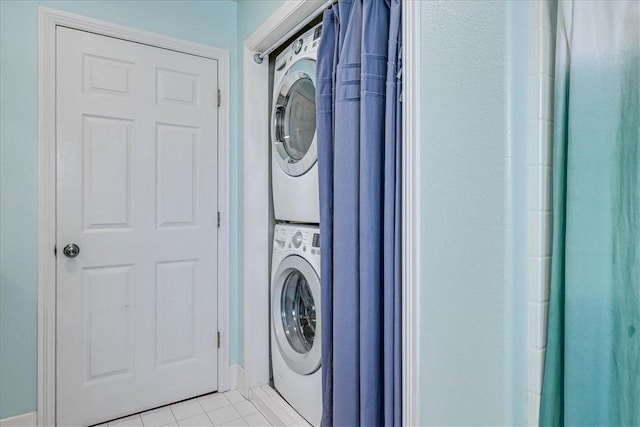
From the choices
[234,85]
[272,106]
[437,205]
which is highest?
[234,85]

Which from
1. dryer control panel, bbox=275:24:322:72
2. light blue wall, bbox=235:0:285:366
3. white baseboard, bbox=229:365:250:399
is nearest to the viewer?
dryer control panel, bbox=275:24:322:72

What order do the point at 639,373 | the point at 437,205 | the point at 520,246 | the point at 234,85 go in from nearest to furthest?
the point at 639,373 < the point at 520,246 < the point at 437,205 < the point at 234,85

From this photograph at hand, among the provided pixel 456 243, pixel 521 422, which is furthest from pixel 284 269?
pixel 521 422

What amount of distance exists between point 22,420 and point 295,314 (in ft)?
4.63

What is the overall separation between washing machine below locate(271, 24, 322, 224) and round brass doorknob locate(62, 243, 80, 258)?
1.06 meters

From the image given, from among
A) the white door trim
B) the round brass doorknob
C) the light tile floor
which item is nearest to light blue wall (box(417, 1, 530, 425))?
the white door trim

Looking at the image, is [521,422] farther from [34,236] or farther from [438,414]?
[34,236]

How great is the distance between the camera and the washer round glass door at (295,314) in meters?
1.85

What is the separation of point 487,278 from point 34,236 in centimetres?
204

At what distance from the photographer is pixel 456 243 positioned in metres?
1.02

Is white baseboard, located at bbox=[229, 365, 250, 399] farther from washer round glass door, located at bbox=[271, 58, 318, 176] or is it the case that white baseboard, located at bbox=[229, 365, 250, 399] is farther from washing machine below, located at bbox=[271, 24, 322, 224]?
washer round glass door, located at bbox=[271, 58, 318, 176]

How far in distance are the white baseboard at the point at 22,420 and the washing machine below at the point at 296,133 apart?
5.12ft

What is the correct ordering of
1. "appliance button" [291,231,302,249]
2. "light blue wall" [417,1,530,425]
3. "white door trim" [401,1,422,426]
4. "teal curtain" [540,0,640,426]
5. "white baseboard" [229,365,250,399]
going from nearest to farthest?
"teal curtain" [540,0,640,426]
"light blue wall" [417,1,530,425]
"white door trim" [401,1,422,426]
"appliance button" [291,231,302,249]
"white baseboard" [229,365,250,399]

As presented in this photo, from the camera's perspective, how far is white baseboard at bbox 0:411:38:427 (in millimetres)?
1778
